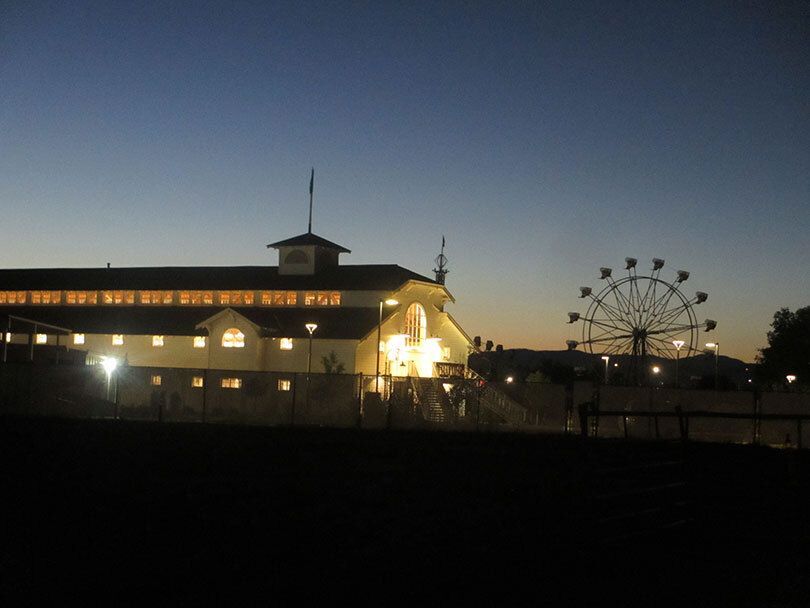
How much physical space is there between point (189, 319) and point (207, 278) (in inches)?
285

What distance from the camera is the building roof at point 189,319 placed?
74.5 metres

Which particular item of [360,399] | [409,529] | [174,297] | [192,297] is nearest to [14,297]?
[174,297]

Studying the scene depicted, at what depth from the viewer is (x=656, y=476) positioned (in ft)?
56.8

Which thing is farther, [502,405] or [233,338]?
[233,338]

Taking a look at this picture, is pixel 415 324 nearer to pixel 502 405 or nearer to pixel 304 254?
pixel 304 254

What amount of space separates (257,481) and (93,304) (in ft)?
228

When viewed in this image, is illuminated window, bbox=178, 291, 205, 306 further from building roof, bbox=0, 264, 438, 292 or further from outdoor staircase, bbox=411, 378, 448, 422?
outdoor staircase, bbox=411, 378, 448, 422

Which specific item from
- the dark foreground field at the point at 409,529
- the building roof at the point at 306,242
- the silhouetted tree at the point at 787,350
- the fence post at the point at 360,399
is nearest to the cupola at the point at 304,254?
the building roof at the point at 306,242

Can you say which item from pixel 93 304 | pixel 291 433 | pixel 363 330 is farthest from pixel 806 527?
pixel 93 304

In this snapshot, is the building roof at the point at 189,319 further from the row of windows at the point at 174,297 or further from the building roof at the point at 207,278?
the building roof at the point at 207,278

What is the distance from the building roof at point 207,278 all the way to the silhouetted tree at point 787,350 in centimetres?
6640

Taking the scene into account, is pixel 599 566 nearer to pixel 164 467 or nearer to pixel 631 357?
pixel 164 467

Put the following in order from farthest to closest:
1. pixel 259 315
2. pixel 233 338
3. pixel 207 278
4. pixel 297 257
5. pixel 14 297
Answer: pixel 14 297 < pixel 207 278 < pixel 297 257 < pixel 259 315 < pixel 233 338

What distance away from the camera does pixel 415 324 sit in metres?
79.2
